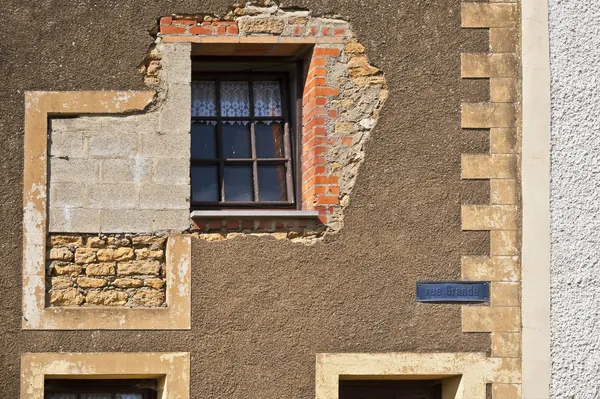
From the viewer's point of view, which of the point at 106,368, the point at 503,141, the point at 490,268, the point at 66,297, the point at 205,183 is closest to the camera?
the point at 106,368

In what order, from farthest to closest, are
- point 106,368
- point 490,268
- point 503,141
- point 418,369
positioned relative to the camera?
point 503,141
point 490,268
point 418,369
point 106,368

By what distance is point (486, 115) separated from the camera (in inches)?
333

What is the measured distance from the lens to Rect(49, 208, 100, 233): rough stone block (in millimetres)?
8148

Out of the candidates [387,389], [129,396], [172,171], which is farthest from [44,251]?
[387,389]

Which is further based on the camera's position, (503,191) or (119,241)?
(503,191)

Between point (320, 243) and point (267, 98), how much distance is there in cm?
131

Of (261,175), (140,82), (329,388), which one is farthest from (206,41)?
(329,388)

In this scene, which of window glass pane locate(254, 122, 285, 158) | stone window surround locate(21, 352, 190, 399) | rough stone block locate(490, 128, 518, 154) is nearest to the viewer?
stone window surround locate(21, 352, 190, 399)

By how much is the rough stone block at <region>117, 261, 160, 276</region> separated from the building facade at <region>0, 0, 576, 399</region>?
0.6 inches

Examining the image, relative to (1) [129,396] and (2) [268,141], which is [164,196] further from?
(1) [129,396]

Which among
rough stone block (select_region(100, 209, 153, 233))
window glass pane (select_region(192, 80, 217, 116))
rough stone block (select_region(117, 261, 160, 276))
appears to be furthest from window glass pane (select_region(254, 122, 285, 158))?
rough stone block (select_region(117, 261, 160, 276))

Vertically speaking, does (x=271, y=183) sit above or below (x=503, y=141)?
below

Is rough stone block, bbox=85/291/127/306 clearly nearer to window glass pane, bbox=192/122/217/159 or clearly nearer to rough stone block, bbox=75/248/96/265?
rough stone block, bbox=75/248/96/265

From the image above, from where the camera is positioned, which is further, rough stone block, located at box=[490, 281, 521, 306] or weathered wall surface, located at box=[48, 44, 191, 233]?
rough stone block, located at box=[490, 281, 521, 306]
